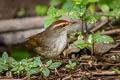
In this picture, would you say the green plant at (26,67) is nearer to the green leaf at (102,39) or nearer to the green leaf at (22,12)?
the green leaf at (102,39)

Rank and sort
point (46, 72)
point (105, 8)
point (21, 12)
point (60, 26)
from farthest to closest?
point (21, 12) → point (105, 8) → point (60, 26) → point (46, 72)

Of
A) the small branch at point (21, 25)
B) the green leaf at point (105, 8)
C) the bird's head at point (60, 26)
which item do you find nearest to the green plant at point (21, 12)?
the small branch at point (21, 25)

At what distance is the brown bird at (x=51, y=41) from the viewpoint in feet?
18.9

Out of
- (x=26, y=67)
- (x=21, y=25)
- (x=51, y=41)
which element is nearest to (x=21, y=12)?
(x=21, y=25)

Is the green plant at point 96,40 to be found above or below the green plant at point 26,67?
above

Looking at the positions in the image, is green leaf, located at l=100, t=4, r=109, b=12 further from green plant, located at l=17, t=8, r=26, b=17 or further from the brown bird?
green plant, located at l=17, t=8, r=26, b=17

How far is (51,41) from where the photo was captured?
231 inches

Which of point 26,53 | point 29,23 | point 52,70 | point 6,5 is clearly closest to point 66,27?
point 52,70

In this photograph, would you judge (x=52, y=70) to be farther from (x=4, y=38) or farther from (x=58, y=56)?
(x=4, y=38)

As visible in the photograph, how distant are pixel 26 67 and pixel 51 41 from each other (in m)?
0.78

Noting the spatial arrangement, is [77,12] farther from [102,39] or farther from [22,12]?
[22,12]

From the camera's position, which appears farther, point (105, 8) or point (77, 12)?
point (105, 8)

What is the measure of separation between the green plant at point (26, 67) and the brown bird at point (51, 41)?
0.40 metres

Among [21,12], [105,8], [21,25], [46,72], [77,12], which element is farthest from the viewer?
[21,12]
